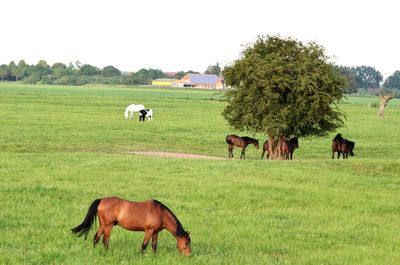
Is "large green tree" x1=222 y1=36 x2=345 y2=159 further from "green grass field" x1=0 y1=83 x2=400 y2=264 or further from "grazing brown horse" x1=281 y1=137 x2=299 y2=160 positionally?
"green grass field" x1=0 y1=83 x2=400 y2=264

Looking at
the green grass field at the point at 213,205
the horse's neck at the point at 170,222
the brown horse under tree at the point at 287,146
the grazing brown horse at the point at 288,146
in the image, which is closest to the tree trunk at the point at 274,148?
the brown horse under tree at the point at 287,146

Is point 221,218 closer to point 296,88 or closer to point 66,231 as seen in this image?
point 66,231

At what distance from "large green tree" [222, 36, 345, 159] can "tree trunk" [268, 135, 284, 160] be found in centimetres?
83

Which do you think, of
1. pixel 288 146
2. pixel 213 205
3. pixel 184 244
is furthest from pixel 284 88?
pixel 184 244

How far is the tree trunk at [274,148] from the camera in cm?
3363

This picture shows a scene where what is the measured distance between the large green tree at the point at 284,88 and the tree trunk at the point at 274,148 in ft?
2.73

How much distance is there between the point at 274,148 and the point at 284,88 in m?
4.77

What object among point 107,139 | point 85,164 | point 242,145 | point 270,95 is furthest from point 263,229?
point 107,139

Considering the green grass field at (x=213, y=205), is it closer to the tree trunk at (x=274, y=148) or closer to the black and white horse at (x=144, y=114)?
the tree trunk at (x=274, y=148)

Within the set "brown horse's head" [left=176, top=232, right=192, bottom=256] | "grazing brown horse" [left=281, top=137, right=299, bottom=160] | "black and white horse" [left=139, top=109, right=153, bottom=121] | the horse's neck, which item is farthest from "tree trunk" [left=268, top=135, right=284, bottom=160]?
"black and white horse" [left=139, top=109, right=153, bottom=121]

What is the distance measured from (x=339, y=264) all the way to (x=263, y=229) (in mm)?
3132

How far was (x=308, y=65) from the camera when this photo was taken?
30.7 metres

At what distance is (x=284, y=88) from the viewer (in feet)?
101

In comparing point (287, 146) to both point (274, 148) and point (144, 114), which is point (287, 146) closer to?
point (274, 148)
